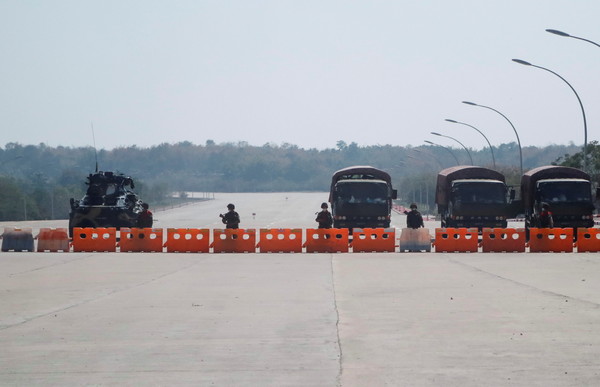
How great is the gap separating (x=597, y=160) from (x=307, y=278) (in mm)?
63723

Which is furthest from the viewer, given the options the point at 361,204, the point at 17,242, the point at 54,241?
the point at 361,204

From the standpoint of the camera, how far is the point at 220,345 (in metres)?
12.4

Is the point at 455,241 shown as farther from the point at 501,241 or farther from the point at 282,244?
the point at 282,244

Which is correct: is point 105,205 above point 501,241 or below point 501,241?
above

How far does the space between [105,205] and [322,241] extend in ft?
36.5

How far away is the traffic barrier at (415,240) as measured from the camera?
32.8 metres

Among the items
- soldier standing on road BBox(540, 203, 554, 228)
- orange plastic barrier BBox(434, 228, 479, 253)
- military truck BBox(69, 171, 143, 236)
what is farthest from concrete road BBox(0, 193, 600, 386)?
military truck BBox(69, 171, 143, 236)

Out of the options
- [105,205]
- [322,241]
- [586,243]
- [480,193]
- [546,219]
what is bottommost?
[586,243]

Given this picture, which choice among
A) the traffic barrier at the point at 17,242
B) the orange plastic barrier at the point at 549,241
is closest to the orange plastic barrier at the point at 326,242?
the orange plastic barrier at the point at 549,241

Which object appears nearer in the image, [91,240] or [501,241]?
[501,241]

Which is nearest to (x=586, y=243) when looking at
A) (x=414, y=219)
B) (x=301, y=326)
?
(x=414, y=219)

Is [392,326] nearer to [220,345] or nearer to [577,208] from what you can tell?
[220,345]

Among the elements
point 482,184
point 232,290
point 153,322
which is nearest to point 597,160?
point 482,184

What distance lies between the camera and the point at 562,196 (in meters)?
39.6
